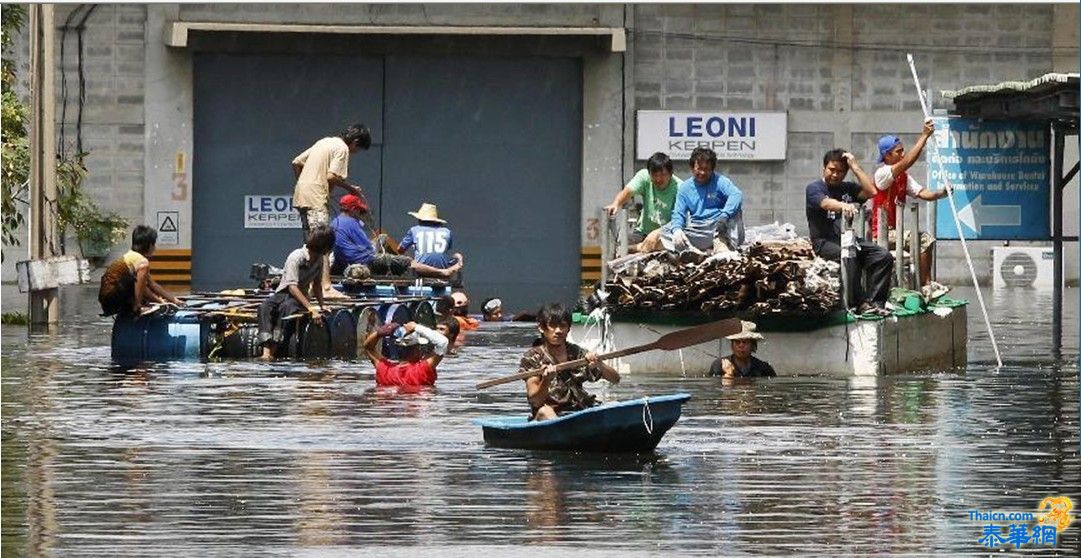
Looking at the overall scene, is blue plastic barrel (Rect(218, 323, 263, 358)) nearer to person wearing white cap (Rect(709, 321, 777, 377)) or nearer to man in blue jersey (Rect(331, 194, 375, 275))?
man in blue jersey (Rect(331, 194, 375, 275))

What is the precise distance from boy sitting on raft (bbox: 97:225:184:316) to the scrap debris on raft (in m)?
4.15

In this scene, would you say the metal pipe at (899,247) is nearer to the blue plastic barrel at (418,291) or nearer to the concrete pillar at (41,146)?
the blue plastic barrel at (418,291)

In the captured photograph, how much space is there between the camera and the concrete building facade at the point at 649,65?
4022cm

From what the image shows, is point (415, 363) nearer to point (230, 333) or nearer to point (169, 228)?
point (230, 333)

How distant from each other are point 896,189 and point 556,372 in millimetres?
8038

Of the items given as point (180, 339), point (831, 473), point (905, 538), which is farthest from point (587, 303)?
point (905, 538)

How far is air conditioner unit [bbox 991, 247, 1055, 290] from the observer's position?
40.5 m

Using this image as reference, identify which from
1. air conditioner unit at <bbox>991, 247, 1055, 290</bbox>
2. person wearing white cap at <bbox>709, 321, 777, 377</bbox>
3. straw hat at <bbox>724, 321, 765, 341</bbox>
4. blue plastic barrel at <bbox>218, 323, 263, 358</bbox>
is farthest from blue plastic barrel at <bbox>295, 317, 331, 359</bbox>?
air conditioner unit at <bbox>991, 247, 1055, 290</bbox>

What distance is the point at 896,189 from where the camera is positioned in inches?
840

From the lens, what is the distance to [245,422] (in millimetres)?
15859

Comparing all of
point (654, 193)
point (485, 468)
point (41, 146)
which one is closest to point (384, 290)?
point (654, 193)

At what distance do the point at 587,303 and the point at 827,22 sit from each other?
20.6m

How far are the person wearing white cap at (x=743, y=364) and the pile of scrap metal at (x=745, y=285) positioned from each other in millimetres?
246

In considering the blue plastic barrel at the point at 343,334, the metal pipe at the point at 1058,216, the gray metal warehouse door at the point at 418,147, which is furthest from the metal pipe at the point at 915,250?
the gray metal warehouse door at the point at 418,147
